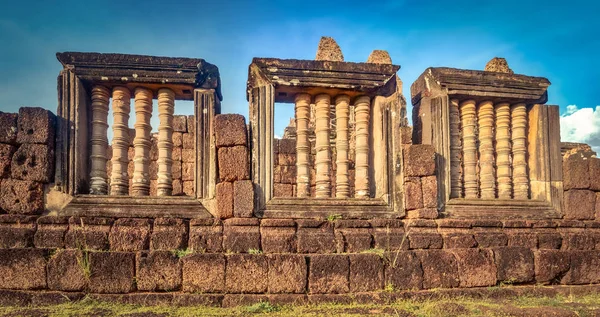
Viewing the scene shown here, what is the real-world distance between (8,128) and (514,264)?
705 centimetres

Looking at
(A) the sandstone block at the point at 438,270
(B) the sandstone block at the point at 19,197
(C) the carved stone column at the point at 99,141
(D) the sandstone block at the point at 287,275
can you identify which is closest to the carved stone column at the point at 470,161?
(A) the sandstone block at the point at 438,270

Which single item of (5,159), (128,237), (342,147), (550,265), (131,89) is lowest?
(550,265)

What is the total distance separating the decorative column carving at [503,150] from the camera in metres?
6.01

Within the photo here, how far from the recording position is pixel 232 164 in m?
5.21

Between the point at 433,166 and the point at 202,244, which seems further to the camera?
the point at 433,166

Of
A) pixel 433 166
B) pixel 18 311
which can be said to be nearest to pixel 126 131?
pixel 18 311

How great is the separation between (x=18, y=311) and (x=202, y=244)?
204cm

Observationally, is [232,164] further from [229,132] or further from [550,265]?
[550,265]

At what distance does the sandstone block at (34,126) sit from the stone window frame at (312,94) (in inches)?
106

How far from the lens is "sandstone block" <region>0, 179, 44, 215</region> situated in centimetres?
490

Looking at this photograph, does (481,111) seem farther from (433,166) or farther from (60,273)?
(60,273)

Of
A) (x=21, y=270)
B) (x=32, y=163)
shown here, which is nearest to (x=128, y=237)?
(x=21, y=270)

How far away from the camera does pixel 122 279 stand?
4.61 metres

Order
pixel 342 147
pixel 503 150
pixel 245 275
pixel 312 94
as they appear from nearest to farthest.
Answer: pixel 245 275 → pixel 342 147 → pixel 312 94 → pixel 503 150
